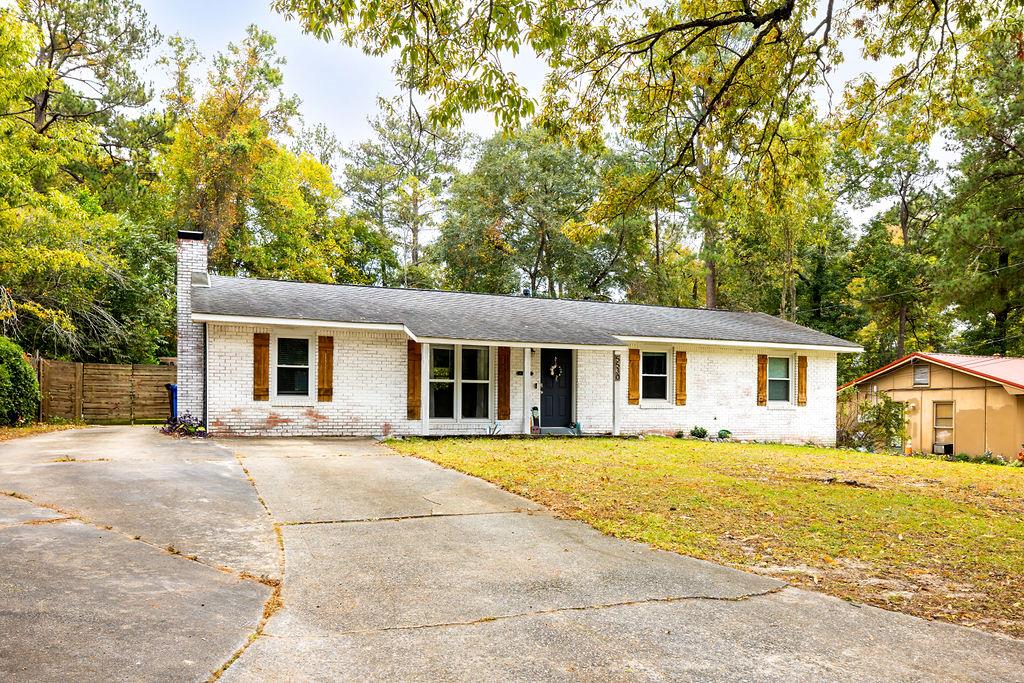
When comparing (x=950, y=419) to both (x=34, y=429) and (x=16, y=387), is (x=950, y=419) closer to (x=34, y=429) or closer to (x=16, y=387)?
(x=34, y=429)

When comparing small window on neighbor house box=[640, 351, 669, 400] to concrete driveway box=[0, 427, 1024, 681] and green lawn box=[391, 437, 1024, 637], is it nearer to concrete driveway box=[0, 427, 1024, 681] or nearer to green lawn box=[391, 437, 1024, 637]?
green lawn box=[391, 437, 1024, 637]

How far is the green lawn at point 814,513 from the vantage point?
4746 mm

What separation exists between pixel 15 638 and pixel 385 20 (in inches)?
245

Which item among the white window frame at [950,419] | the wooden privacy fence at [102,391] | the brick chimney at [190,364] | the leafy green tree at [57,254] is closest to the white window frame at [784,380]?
the white window frame at [950,419]

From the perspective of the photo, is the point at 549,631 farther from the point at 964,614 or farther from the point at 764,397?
the point at 764,397

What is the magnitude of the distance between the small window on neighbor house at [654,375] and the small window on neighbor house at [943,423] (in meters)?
12.3

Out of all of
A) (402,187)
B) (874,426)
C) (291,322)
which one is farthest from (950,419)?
(402,187)

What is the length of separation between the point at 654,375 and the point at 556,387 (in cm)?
273

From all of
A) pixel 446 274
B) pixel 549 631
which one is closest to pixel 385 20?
pixel 549 631

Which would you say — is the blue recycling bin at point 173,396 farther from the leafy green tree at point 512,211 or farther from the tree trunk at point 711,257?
the tree trunk at point 711,257

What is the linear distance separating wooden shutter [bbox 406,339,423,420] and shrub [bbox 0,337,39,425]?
27.4 feet

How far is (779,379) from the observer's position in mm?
Result: 18266

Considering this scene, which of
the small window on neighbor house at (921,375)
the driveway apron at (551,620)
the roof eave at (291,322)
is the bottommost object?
the driveway apron at (551,620)

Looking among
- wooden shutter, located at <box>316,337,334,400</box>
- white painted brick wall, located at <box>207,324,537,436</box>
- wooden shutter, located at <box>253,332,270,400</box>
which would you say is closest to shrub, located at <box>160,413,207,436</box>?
white painted brick wall, located at <box>207,324,537,436</box>
